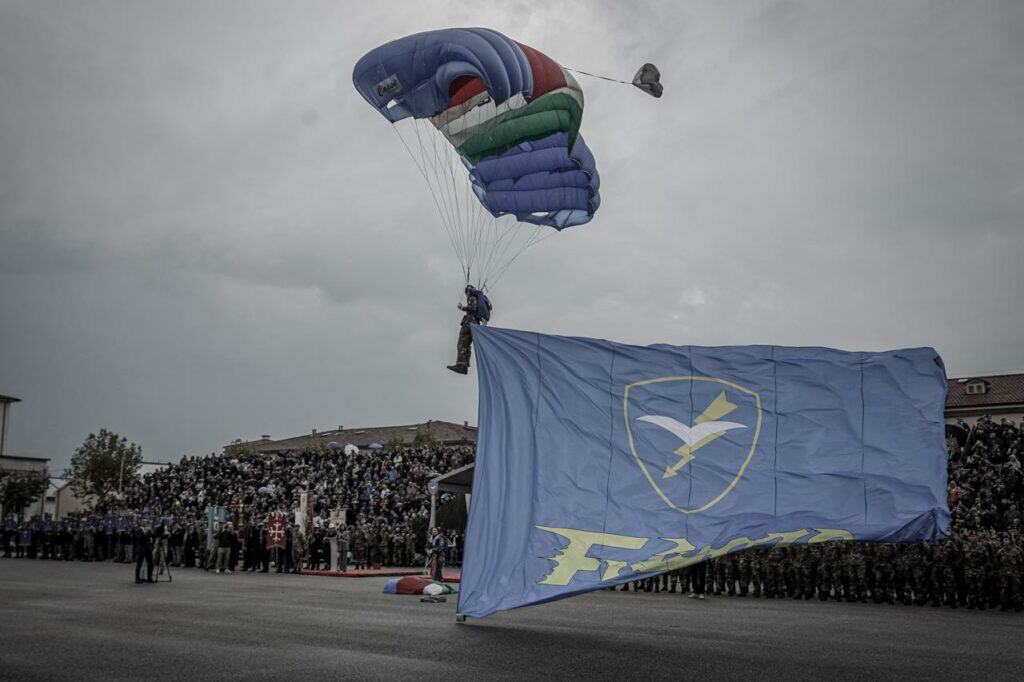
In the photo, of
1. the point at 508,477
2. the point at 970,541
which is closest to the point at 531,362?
the point at 508,477

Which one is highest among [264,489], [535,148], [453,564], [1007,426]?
[535,148]

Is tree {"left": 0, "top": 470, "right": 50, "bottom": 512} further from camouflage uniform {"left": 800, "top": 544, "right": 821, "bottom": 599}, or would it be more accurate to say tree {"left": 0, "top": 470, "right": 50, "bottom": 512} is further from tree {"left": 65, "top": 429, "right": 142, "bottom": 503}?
camouflage uniform {"left": 800, "top": 544, "right": 821, "bottom": 599}

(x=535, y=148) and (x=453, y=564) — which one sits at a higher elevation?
(x=535, y=148)

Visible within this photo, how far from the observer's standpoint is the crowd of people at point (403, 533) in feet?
62.6

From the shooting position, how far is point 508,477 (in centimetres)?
1187

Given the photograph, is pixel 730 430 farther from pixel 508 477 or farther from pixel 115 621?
pixel 115 621

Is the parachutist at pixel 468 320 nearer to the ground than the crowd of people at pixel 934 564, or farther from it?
farther from it

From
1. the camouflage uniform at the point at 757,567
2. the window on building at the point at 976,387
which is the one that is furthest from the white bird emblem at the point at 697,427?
the window on building at the point at 976,387

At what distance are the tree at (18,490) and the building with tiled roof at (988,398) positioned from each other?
6052 centimetres

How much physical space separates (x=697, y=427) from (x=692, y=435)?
0.14 m

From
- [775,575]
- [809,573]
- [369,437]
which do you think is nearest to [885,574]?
[809,573]

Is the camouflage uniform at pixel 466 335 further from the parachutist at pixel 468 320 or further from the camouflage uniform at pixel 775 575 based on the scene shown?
the camouflage uniform at pixel 775 575

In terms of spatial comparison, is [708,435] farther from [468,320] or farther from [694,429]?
[468,320]

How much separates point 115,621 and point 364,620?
327 centimetres
